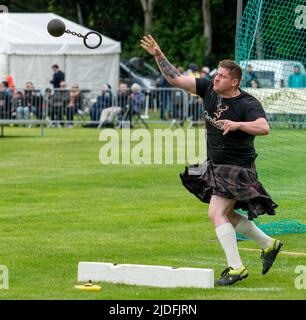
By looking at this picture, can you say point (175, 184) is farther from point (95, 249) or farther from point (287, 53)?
point (95, 249)

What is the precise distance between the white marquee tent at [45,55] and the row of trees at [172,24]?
1204cm

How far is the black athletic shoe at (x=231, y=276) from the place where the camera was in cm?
833

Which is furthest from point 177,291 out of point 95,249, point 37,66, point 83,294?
point 37,66

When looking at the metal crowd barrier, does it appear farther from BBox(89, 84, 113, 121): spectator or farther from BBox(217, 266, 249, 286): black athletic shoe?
BBox(217, 266, 249, 286): black athletic shoe

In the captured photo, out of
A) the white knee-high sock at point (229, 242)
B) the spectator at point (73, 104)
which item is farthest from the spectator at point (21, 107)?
the white knee-high sock at point (229, 242)

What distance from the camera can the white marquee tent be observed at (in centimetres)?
3503

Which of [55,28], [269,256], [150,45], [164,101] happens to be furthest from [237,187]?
[164,101]

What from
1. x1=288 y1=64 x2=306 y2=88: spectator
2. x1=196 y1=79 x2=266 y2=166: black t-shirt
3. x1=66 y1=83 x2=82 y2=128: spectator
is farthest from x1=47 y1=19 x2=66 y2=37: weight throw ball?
x1=66 y1=83 x2=82 y2=128: spectator

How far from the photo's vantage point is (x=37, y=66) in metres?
36.2

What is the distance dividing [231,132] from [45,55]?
2783cm

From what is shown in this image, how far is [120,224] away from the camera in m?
11.7

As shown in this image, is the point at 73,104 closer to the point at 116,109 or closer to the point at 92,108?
the point at 92,108

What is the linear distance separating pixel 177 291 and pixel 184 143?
16005mm

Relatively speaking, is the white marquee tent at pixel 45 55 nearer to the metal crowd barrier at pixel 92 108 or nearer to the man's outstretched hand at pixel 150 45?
the metal crowd barrier at pixel 92 108
